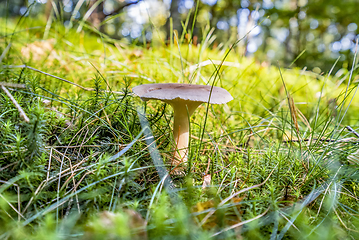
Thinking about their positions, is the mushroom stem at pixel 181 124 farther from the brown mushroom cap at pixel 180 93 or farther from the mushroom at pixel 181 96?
the brown mushroom cap at pixel 180 93

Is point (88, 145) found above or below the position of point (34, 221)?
above

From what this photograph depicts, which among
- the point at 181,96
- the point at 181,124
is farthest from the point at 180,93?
the point at 181,124

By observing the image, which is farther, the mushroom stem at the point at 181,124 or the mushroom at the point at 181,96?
the mushroom stem at the point at 181,124

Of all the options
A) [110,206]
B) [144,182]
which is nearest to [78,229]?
[110,206]


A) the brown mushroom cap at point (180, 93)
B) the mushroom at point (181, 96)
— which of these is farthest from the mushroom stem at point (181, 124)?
the brown mushroom cap at point (180, 93)

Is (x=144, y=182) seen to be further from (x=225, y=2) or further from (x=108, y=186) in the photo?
(x=225, y=2)

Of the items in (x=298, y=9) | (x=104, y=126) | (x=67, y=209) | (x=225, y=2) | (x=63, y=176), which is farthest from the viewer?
(x=225, y=2)

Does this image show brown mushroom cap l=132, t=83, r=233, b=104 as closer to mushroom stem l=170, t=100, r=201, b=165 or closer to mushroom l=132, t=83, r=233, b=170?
mushroom l=132, t=83, r=233, b=170
